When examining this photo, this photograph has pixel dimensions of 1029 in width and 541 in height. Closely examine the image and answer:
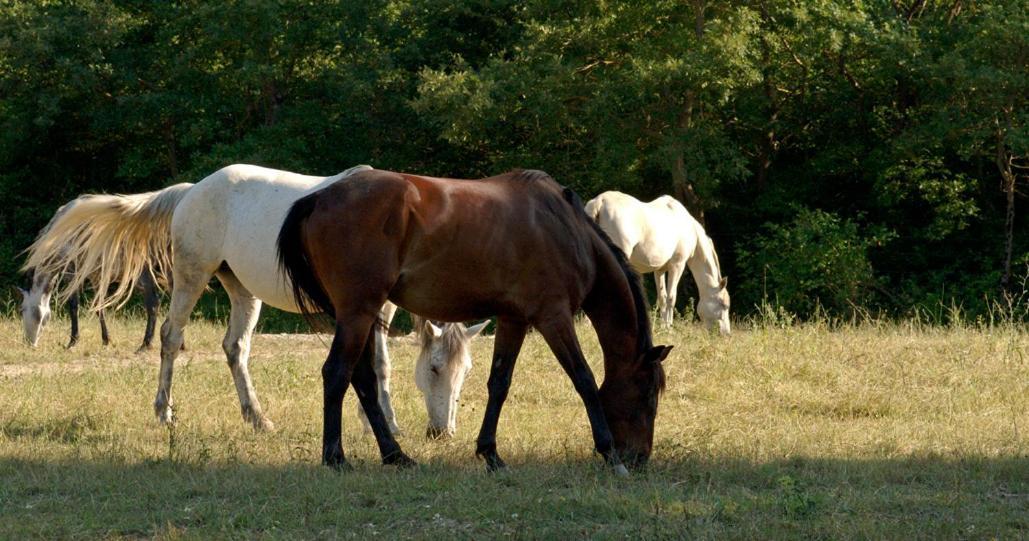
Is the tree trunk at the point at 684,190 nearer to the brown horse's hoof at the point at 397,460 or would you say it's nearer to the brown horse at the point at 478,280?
the brown horse at the point at 478,280

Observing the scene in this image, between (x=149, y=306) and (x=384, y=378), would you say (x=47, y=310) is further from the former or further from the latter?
(x=384, y=378)

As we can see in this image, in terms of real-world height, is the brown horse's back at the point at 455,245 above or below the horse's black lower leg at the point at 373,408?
above

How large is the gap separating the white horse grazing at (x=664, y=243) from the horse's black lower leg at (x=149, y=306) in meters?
5.34

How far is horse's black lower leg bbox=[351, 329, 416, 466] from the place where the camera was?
6.75 metres

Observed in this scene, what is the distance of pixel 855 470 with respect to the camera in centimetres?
657

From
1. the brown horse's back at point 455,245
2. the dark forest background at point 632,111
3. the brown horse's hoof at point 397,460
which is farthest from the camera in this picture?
the dark forest background at point 632,111

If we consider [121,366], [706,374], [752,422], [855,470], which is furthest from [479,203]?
[121,366]

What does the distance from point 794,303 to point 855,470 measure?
1438 centimetres

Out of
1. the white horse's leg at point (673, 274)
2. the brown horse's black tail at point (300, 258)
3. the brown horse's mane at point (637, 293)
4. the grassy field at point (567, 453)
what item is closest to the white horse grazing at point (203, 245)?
the grassy field at point (567, 453)

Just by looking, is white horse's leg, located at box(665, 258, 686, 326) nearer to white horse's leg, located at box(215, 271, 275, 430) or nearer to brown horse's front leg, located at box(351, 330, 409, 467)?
white horse's leg, located at box(215, 271, 275, 430)

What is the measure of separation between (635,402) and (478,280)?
1167 millimetres

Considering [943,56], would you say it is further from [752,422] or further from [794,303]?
[752,422]

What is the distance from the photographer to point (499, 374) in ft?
22.3

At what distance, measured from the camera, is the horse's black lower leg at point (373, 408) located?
6750mm
